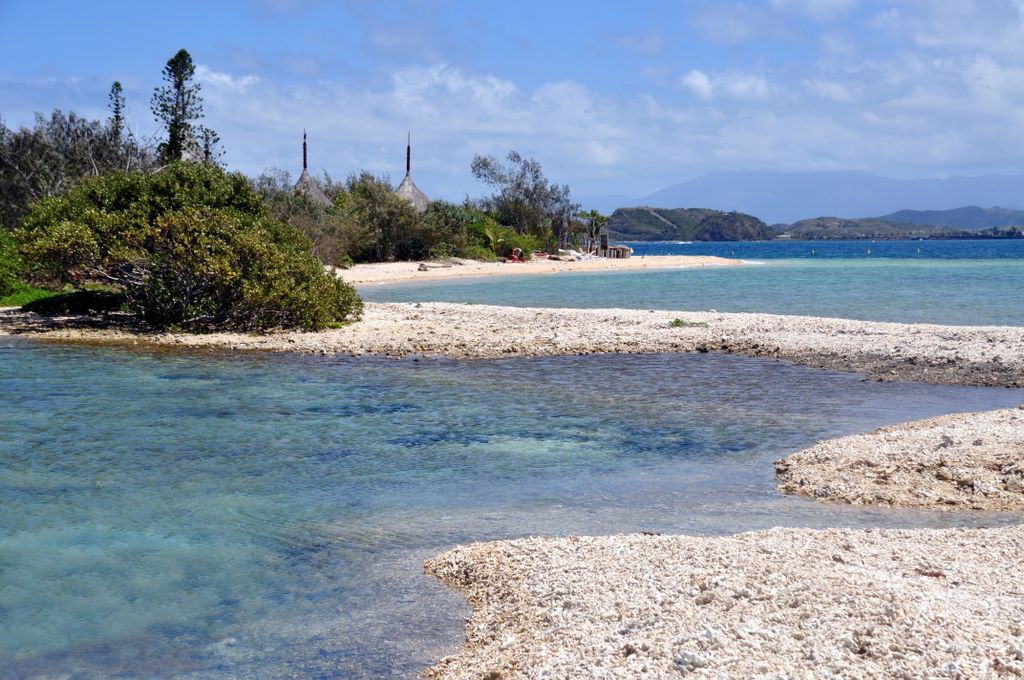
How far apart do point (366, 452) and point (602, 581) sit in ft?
19.3

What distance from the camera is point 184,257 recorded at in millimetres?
22484

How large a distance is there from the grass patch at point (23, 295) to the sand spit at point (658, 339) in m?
1.91

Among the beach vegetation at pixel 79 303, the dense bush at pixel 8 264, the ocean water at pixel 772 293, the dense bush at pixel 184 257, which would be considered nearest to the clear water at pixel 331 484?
the dense bush at pixel 184 257

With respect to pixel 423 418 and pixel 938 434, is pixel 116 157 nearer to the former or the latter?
pixel 423 418

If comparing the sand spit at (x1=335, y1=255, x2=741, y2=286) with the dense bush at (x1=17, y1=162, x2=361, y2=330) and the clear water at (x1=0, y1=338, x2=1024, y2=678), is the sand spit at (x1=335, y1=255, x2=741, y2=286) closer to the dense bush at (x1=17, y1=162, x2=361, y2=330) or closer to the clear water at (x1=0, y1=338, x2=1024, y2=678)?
the dense bush at (x1=17, y1=162, x2=361, y2=330)

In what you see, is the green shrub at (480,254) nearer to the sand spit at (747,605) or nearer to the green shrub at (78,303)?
the green shrub at (78,303)

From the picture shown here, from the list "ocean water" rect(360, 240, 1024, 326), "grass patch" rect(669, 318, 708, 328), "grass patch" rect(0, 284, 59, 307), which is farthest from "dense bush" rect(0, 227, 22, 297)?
"grass patch" rect(669, 318, 708, 328)

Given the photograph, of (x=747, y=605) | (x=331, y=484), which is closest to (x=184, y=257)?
(x=331, y=484)

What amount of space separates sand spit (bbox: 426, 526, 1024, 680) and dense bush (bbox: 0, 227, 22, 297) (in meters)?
24.7

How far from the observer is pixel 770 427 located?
44.0 feet

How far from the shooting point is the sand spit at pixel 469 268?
4647cm

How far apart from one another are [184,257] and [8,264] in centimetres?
890

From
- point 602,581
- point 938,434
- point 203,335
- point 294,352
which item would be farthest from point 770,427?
point 203,335

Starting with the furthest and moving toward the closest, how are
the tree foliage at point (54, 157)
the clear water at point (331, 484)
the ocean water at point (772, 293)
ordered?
1. the tree foliage at point (54, 157)
2. the ocean water at point (772, 293)
3. the clear water at point (331, 484)
